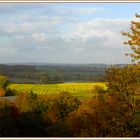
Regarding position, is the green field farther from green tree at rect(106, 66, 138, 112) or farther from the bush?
green tree at rect(106, 66, 138, 112)

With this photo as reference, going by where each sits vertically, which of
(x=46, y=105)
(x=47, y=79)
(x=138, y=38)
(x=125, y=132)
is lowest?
(x=125, y=132)

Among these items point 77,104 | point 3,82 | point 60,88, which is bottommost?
point 77,104

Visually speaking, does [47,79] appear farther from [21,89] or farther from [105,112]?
[105,112]

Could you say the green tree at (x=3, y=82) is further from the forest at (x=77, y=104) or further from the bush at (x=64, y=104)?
the bush at (x=64, y=104)

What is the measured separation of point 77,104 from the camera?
9.61 metres

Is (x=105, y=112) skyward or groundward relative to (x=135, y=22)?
groundward

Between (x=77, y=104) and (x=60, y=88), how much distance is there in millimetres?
732

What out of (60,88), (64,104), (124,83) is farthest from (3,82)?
(124,83)

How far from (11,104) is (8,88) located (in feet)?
1.57

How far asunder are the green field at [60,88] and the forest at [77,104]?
0.06 metres

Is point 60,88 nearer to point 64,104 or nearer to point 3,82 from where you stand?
point 64,104

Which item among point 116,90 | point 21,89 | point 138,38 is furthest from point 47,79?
point 138,38

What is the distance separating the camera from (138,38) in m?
9.23

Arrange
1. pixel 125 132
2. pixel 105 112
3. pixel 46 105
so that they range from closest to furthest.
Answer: pixel 125 132 < pixel 105 112 < pixel 46 105
